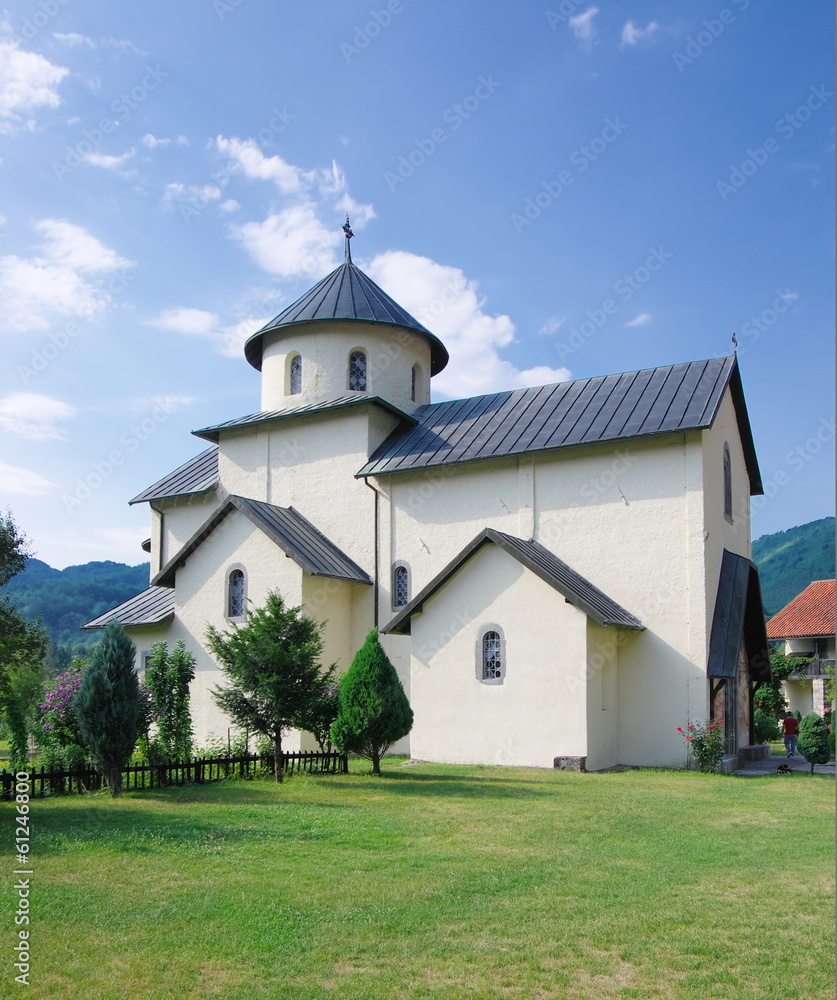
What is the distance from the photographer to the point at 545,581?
1752 centimetres

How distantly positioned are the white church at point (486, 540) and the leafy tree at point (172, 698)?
122 cm

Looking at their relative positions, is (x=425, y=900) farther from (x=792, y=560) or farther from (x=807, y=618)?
(x=792, y=560)

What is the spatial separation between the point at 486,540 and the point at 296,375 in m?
9.46

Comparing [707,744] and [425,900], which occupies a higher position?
[425,900]

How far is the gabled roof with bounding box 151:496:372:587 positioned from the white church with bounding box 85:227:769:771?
0.24 ft

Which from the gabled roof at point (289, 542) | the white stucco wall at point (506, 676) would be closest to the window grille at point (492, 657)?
the white stucco wall at point (506, 676)

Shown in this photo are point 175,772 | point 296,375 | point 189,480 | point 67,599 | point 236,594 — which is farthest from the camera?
point 67,599

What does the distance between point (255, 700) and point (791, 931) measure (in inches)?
399

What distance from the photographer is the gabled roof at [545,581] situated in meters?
17.2

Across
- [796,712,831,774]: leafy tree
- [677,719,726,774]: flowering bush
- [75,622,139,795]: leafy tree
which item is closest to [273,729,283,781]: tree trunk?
[75,622,139,795]: leafy tree

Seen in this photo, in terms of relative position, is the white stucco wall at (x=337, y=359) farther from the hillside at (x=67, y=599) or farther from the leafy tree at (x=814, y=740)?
the hillside at (x=67, y=599)

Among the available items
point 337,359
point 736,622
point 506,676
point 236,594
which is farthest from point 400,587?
point 736,622

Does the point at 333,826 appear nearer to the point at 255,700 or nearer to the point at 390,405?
the point at 255,700

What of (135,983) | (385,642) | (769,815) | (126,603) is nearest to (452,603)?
(385,642)
